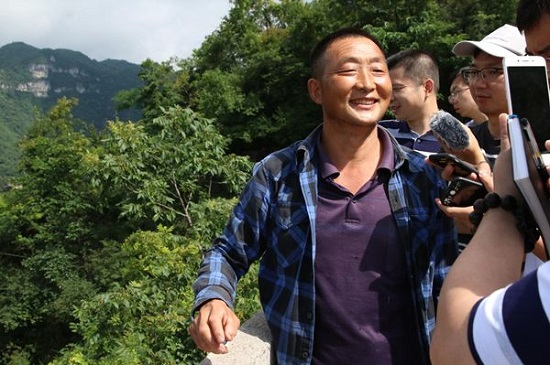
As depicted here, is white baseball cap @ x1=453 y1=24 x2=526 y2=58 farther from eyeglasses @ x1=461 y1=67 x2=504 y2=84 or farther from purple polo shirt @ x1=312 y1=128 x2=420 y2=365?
purple polo shirt @ x1=312 y1=128 x2=420 y2=365

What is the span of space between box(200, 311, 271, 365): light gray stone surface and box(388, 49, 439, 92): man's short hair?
1.74m

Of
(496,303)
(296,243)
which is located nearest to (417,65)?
(296,243)

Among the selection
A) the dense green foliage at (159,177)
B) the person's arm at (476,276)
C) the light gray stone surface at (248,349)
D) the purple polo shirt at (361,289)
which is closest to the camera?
the person's arm at (476,276)

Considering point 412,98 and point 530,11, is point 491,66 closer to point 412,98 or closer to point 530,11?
point 530,11

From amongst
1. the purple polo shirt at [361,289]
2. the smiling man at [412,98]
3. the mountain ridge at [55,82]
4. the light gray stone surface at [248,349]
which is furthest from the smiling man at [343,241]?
the mountain ridge at [55,82]

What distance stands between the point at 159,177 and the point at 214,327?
500cm

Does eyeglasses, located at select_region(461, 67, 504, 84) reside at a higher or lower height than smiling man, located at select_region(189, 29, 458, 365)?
higher

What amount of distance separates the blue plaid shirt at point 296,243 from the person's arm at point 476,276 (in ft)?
1.97

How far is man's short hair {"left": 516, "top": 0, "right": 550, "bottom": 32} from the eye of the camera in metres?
1.34

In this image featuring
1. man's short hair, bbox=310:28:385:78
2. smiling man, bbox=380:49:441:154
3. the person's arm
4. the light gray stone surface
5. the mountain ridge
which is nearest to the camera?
the person's arm

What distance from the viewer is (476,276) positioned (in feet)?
3.15

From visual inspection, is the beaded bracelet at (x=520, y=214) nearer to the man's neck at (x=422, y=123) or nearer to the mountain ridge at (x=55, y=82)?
the man's neck at (x=422, y=123)

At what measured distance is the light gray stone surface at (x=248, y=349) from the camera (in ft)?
6.68

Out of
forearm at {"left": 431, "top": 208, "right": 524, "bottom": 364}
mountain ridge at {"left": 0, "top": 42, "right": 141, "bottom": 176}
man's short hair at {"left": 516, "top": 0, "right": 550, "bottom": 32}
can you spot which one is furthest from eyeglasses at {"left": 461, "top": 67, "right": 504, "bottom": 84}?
mountain ridge at {"left": 0, "top": 42, "right": 141, "bottom": 176}
